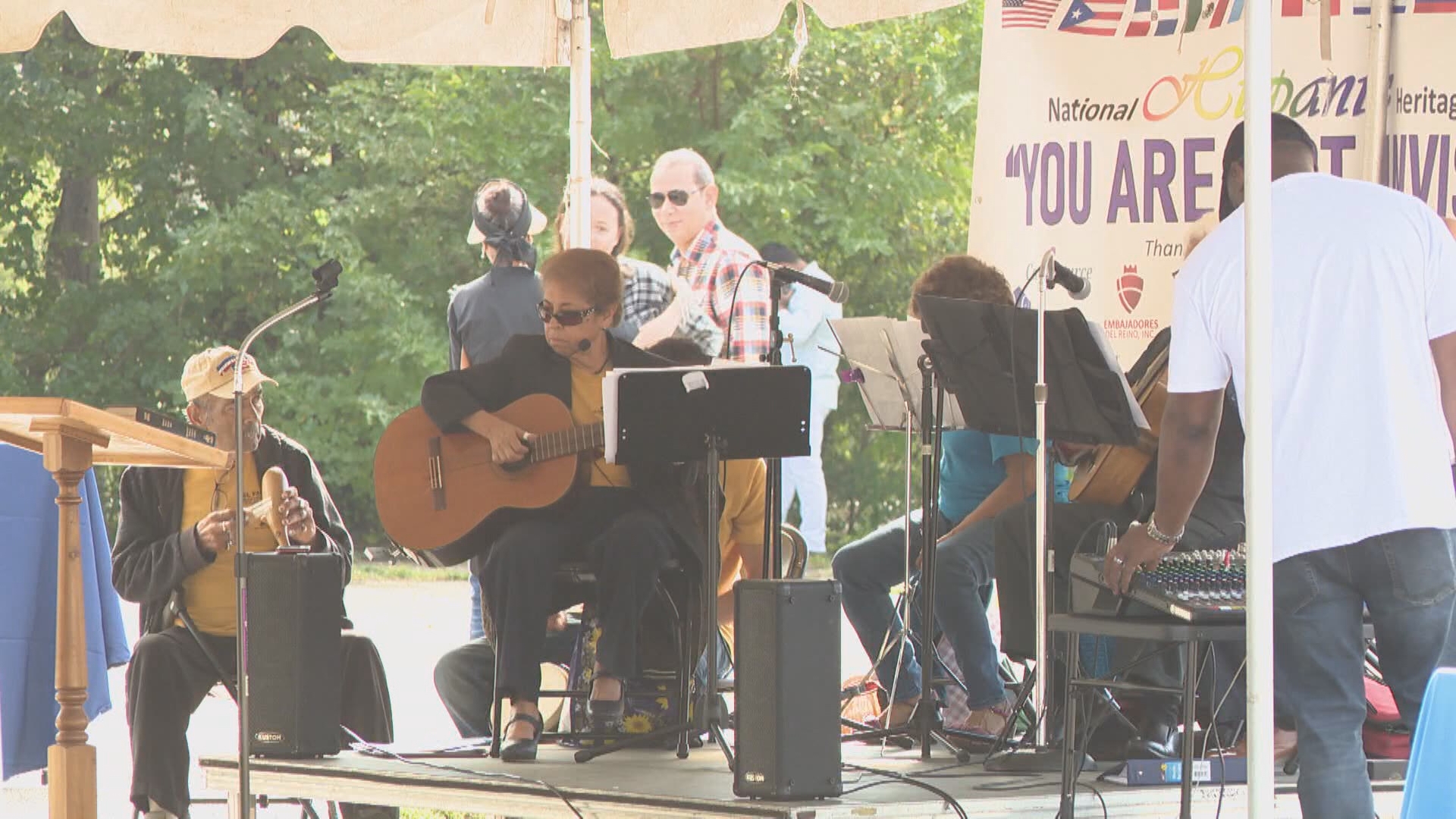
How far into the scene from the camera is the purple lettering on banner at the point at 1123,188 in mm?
7023

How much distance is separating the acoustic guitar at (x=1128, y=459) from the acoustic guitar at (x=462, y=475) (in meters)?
1.29

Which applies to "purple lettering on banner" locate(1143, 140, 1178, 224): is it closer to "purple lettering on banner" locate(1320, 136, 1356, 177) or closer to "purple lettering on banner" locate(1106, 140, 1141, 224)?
"purple lettering on banner" locate(1106, 140, 1141, 224)

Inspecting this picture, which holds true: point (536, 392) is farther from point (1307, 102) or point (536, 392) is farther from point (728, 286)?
point (1307, 102)

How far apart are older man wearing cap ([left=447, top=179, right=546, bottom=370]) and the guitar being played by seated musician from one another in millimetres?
1519

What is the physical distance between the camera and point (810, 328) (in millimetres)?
9672

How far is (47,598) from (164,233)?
14211mm

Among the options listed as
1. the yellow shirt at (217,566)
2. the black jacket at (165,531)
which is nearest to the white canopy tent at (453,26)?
the black jacket at (165,531)

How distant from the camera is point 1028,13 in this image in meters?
7.08

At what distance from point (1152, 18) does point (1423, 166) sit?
1088 mm

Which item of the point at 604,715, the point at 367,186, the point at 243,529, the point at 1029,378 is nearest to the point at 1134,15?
the point at 1029,378

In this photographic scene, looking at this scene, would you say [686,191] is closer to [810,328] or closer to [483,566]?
[810,328]

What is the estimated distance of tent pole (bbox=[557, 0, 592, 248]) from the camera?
635cm

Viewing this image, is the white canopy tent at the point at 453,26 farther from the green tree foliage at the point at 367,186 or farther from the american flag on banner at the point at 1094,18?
the green tree foliage at the point at 367,186

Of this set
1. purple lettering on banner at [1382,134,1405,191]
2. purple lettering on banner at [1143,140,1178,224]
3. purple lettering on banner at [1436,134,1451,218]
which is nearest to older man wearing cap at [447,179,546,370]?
purple lettering on banner at [1143,140,1178,224]
